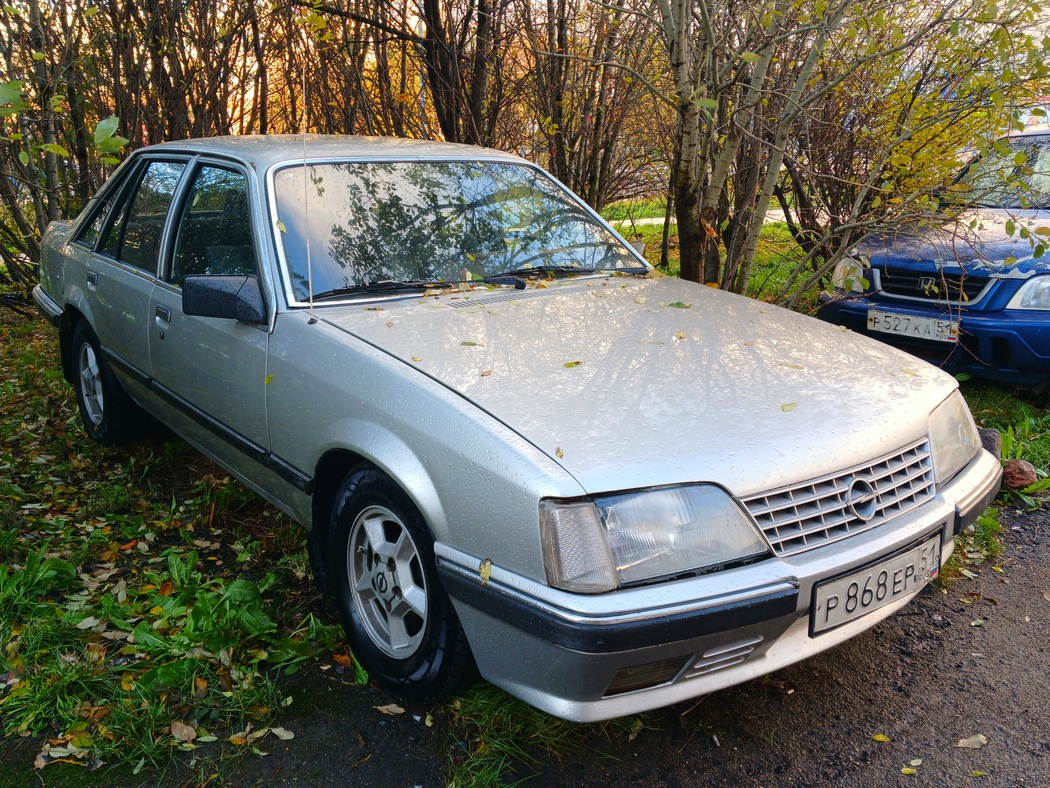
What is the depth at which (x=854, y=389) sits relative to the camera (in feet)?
7.75

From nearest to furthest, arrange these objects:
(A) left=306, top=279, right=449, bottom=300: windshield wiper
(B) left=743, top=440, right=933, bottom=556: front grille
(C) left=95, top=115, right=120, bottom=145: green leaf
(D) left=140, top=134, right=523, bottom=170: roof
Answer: (B) left=743, top=440, right=933, bottom=556: front grille < (C) left=95, top=115, right=120, bottom=145: green leaf < (A) left=306, top=279, right=449, bottom=300: windshield wiper < (D) left=140, top=134, right=523, bottom=170: roof

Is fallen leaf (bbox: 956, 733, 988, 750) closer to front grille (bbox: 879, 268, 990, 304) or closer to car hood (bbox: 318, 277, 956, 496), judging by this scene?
car hood (bbox: 318, 277, 956, 496)

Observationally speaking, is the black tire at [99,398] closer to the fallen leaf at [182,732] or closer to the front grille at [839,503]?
the fallen leaf at [182,732]

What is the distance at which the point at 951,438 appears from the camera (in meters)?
2.52

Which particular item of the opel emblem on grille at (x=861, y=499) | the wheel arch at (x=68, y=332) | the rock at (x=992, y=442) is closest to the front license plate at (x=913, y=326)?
the rock at (x=992, y=442)

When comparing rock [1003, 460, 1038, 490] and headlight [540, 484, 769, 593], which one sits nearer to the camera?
headlight [540, 484, 769, 593]

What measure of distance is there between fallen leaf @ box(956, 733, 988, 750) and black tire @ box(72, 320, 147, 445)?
364 cm

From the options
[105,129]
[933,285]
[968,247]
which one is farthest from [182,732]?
[968,247]

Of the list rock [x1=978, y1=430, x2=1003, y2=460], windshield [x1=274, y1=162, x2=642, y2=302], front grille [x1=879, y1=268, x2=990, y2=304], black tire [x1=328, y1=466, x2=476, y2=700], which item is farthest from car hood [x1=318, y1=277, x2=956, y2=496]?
front grille [x1=879, y1=268, x2=990, y2=304]

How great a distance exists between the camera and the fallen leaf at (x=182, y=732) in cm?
226

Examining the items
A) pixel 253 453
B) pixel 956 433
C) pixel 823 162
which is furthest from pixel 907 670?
pixel 823 162

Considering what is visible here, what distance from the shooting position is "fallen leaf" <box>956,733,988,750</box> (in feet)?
7.47

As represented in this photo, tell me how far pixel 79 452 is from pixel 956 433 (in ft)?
12.8

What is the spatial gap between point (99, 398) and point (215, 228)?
1.55m
